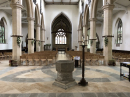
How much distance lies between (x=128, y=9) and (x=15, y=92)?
17.4 meters

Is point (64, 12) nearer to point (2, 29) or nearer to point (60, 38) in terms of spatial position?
point (60, 38)

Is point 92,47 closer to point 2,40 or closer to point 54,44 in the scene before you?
point 2,40

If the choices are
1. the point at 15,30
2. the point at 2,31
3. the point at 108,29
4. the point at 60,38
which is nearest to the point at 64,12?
the point at 60,38

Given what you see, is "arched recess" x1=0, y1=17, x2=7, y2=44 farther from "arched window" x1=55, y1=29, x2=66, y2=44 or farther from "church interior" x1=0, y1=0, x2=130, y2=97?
"arched window" x1=55, y1=29, x2=66, y2=44

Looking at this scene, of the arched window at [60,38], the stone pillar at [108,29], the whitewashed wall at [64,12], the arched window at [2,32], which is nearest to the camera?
the stone pillar at [108,29]

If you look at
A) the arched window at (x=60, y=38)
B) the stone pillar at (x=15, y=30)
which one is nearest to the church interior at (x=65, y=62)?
the stone pillar at (x=15, y=30)

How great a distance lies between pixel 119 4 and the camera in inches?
609

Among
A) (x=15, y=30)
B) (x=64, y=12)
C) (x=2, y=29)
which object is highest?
(x=64, y=12)

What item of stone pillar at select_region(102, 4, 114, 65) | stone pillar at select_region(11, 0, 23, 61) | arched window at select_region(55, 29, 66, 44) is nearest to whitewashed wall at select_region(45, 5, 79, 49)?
arched window at select_region(55, 29, 66, 44)

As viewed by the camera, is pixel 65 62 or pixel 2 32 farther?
pixel 2 32

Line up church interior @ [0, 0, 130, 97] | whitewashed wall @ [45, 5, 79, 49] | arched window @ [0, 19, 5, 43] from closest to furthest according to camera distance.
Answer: church interior @ [0, 0, 130, 97]
arched window @ [0, 19, 5, 43]
whitewashed wall @ [45, 5, 79, 49]

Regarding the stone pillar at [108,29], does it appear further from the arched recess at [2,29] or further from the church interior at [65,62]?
the arched recess at [2,29]

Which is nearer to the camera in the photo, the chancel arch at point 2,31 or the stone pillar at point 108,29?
the stone pillar at point 108,29

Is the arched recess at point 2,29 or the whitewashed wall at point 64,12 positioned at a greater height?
the whitewashed wall at point 64,12
